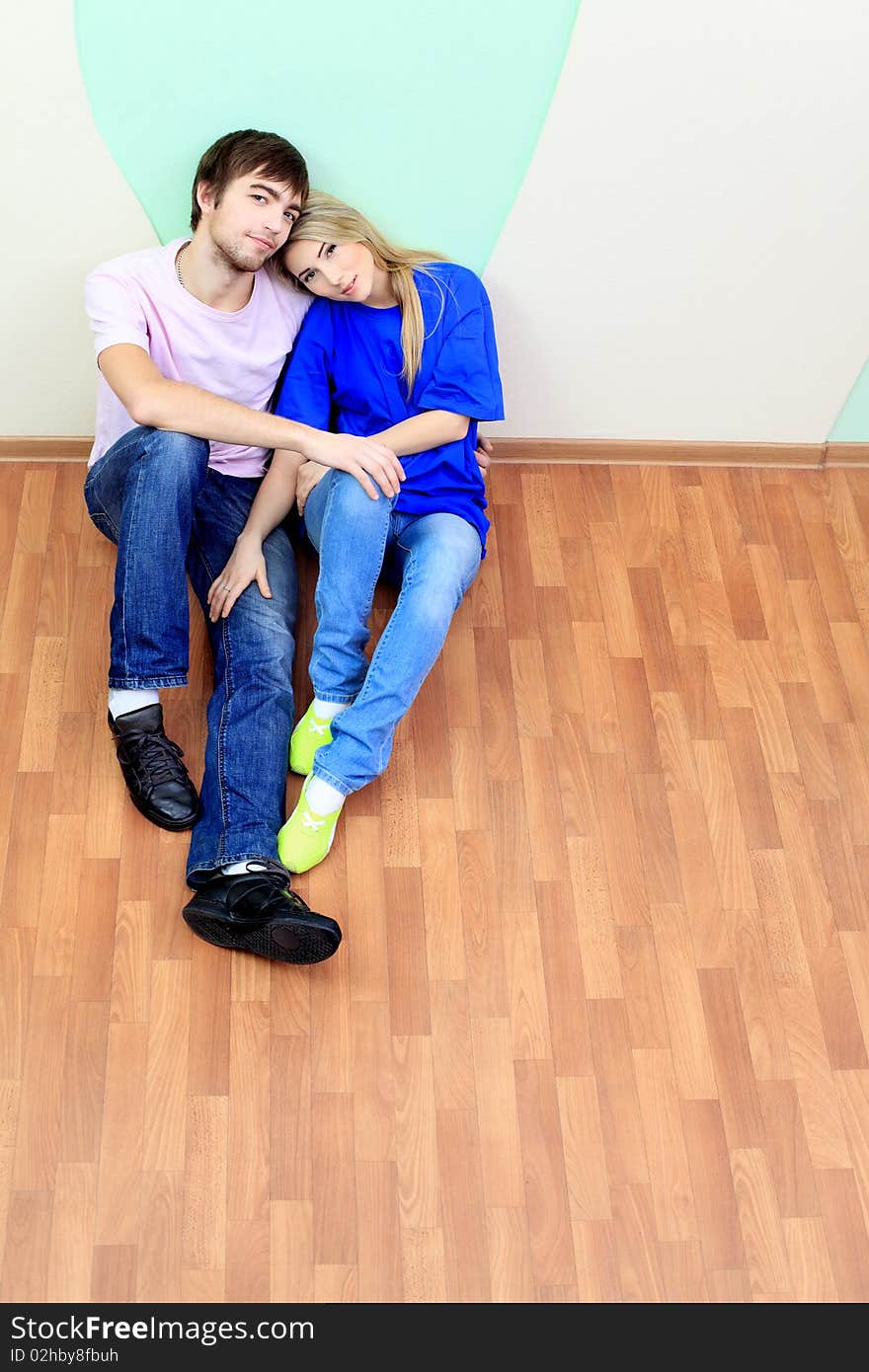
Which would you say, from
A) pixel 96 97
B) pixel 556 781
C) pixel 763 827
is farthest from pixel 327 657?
pixel 96 97

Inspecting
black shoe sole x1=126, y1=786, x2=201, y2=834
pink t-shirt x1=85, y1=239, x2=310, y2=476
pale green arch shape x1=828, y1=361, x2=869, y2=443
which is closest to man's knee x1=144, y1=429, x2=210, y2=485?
pink t-shirt x1=85, y1=239, x2=310, y2=476

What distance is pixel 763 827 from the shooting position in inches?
90.5

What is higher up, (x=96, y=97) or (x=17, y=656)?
(x=96, y=97)

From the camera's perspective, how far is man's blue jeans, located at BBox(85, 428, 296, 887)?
2.13 metres

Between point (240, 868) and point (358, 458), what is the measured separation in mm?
Answer: 745

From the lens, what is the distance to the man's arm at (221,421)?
212 centimetres

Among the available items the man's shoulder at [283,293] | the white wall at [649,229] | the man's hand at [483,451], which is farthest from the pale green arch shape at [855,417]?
the man's shoulder at [283,293]

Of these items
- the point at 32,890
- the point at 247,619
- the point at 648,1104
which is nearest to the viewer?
the point at 648,1104

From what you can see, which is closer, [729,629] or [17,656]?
[17,656]

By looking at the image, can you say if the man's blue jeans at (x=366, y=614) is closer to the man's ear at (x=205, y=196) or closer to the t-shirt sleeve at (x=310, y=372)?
the t-shirt sleeve at (x=310, y=372)
